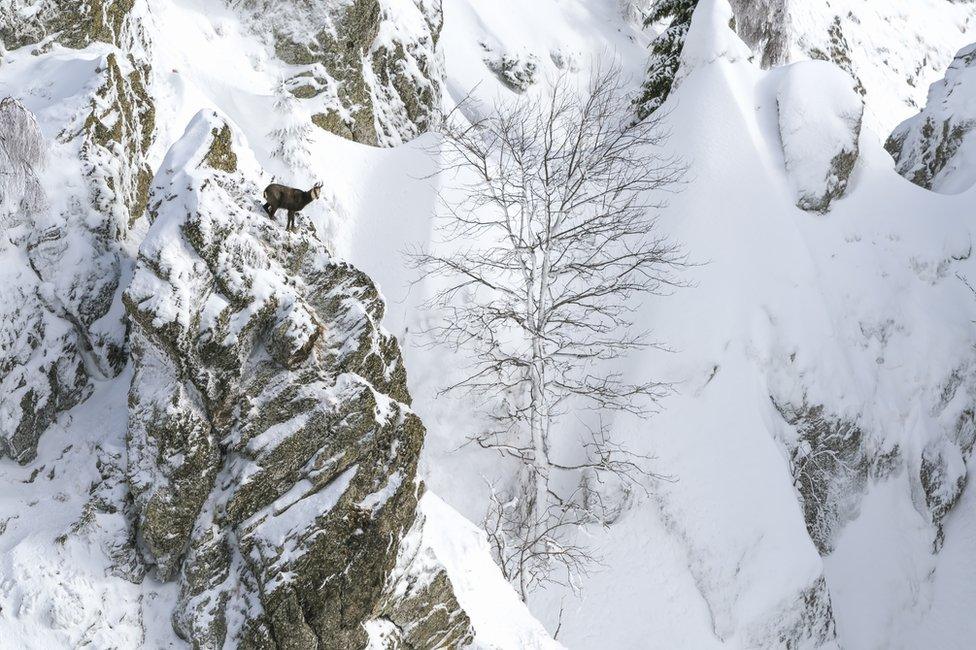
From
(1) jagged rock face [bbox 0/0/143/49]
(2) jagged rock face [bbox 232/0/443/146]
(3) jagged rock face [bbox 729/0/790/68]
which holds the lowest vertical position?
(3) jagged rock face [bbox 729/0/790/68]

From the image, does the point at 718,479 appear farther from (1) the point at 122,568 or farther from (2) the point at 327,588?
(1) the point at 122,568

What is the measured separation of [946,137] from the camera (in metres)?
20.0

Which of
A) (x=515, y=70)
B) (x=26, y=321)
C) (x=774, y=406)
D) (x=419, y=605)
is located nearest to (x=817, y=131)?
(x=774, y=406)

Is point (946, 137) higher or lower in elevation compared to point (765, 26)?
lower

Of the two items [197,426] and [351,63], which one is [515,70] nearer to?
[351,63]

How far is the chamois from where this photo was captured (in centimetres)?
1040

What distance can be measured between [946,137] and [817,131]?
16.7 ft

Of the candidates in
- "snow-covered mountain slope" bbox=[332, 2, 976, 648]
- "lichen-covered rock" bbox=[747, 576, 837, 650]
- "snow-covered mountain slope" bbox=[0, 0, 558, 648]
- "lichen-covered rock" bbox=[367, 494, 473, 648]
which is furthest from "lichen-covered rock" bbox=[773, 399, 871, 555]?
"lichen-covered rock" bbox=[367, 494, 473, 648]

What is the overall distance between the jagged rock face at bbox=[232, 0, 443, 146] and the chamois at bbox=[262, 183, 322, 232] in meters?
7.28

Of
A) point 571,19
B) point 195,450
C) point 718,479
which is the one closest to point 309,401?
point 195,450

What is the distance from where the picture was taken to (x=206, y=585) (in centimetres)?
923

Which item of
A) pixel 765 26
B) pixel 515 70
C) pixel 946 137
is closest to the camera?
pixel 946 137

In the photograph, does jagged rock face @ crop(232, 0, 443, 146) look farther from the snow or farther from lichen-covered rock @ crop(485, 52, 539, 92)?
the snow

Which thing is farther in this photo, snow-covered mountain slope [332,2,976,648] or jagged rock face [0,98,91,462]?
snow-covered mountain slope [332,2,976,648]
